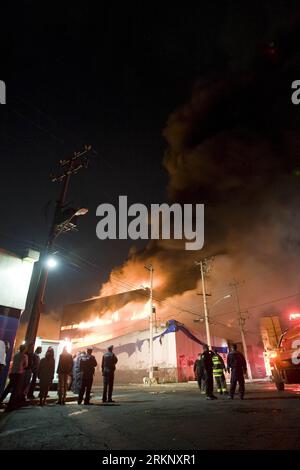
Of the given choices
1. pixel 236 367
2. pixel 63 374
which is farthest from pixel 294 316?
pixel 63 374

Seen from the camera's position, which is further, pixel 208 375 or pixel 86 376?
pixel 208 375

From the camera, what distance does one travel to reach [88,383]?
9414 mm

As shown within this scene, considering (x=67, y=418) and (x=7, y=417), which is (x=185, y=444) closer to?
(x=67, y=418)

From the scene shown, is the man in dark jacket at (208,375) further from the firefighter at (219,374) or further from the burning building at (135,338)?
the burning building at (135,338)

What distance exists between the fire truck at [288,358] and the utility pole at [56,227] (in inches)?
375

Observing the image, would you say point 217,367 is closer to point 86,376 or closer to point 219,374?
point 219,374

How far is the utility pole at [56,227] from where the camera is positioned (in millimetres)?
9822

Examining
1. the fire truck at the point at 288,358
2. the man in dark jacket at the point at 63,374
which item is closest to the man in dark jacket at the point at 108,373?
the man in dark jacket at the point at 63,374

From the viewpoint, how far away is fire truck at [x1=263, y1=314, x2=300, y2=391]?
35.7 ft

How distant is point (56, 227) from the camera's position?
467 inches

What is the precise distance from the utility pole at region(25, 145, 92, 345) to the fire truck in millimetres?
9516

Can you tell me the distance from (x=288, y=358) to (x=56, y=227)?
10.6 meters

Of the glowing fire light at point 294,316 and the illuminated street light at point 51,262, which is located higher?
the illuminated street light at point 51,262
